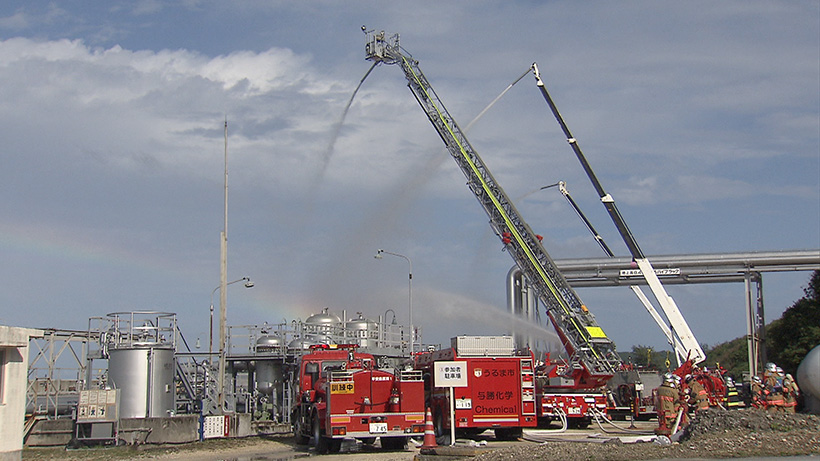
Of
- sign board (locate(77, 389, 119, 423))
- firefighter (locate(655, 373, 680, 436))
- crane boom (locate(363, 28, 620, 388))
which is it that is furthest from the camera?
crane boom (locate(363, 28, 620, 388))

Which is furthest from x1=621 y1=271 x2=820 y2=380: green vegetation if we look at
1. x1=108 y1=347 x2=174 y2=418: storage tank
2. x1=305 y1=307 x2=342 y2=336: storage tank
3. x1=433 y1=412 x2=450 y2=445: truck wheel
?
x1=108 y1=347 x2=174 y2=418: storage tank

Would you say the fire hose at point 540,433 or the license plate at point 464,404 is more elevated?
the license plate at point 464,404

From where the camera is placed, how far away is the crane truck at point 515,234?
121 feet

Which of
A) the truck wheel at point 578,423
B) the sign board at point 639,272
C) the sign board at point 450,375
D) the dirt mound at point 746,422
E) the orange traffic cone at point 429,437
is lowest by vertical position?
the truck wheel at point 578,423

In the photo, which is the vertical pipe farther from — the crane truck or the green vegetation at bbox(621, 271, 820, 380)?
the crane truck

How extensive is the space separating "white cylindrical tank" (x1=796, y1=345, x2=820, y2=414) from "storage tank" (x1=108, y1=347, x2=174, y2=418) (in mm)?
22336

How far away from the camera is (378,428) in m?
22.5

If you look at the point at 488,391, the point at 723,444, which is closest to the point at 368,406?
the point at 488,391

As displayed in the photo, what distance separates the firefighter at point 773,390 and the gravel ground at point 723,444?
465cm

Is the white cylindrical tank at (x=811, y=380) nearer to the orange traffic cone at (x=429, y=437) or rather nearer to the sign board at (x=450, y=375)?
the sign board at (x=450, y=375)

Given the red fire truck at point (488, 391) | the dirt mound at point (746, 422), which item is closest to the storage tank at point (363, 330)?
the red fire truck at point (488, 391)

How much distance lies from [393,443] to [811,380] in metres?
13.2

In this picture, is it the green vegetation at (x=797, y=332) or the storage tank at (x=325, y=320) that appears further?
the green vegetation at (x=797, y=332)

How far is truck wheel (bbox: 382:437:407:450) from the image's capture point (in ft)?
80.2
